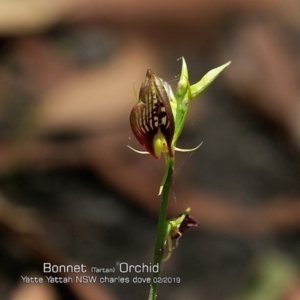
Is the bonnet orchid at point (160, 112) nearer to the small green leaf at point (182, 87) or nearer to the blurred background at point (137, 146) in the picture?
the small green leaf at point (182, 87)

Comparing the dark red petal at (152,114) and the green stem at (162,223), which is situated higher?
the dark red petal at (152,114)

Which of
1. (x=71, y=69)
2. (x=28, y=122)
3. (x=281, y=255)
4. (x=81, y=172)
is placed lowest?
(x=281, y=255)

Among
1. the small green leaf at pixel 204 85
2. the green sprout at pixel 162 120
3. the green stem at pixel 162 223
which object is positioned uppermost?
the small green leaf at pixel 204 85

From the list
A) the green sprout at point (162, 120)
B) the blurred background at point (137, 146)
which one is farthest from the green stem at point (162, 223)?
the blurred background at point (137, 146)

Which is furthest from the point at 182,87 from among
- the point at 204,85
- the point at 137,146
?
the point at 137,146

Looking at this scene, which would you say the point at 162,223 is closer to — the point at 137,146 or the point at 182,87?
the point at 182,87

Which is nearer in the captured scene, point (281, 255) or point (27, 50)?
point (281, 255)

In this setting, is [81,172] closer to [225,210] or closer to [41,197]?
[41,197]

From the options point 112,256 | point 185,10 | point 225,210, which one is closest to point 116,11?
point 185,10

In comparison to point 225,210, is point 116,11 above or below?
above
